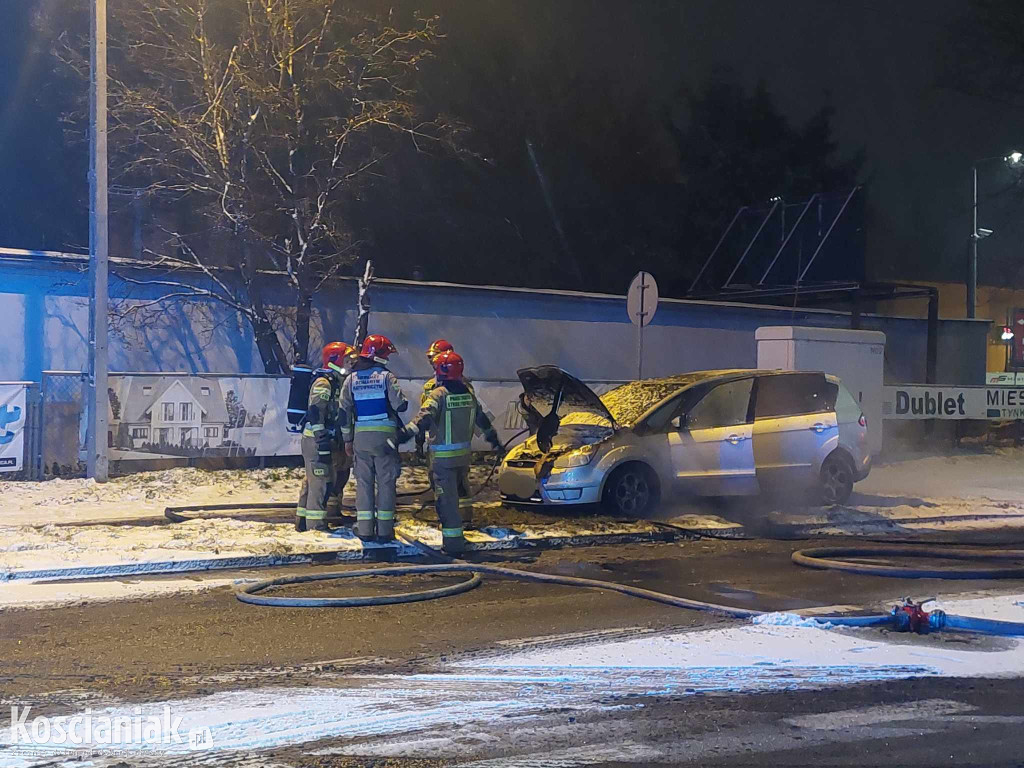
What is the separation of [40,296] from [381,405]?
996 cm

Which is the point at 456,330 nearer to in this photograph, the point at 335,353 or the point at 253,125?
the point at 253,125

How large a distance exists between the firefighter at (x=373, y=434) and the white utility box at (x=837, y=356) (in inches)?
281

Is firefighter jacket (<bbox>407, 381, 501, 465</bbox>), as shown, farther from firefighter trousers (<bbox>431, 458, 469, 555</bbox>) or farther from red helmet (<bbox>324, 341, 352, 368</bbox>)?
red helmet (<bbox>324, 341, 352, 368</bbox>)

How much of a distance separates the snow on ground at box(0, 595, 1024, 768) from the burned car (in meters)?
4.61

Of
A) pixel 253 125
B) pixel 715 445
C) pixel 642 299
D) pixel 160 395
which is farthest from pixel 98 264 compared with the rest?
pixel 715 445

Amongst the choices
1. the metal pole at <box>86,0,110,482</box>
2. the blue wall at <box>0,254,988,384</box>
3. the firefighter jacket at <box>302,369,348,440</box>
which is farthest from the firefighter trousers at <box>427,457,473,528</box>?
the blue wall at <box>0,254,988,384</box>

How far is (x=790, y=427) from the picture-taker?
1302 centimetres

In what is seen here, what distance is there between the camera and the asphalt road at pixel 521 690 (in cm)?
491

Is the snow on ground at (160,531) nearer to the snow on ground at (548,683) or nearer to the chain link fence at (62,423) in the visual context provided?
the chain link fence at (62,423)

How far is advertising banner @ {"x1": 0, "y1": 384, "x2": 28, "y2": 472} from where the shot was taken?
14.5 m

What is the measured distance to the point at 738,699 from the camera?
5.70 metres
